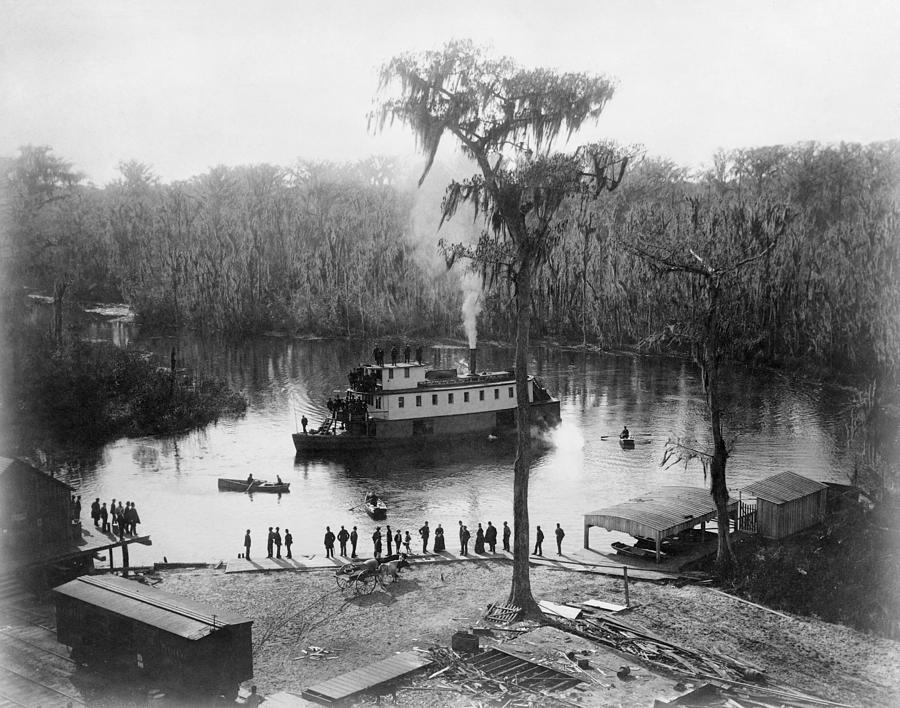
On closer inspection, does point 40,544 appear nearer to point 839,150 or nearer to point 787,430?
point 787,430

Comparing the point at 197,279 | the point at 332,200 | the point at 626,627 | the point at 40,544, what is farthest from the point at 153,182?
the point at 626,627

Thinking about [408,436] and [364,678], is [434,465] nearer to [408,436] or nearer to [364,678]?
[408,436]

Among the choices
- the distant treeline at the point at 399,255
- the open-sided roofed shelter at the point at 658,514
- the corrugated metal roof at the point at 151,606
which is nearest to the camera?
the corrugated metal roof at the point at 151,606

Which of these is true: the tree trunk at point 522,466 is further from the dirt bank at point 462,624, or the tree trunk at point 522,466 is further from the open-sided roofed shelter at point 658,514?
the open-sided roofed shelter at point 658,514

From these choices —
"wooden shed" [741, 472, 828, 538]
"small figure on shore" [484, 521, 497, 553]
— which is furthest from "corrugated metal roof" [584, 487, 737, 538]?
"small figure on shore" [484, 521, 497, 553]

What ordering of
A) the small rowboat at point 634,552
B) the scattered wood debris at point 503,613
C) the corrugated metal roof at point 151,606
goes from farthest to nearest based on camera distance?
the small rowboat at point 634,552, the scattered wood debris at point 503,613, the corrugated metal roof at point 151,606

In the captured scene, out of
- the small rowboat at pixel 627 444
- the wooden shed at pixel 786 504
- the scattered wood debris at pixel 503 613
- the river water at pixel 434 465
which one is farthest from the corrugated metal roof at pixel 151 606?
the small rowboat at pixel 627 444

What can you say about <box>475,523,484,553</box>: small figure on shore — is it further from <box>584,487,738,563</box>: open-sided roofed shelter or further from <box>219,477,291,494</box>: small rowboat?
<box>219,477,291,494</box>: small rowboat
